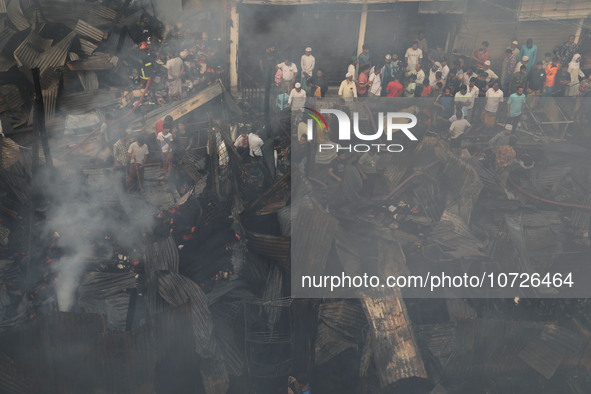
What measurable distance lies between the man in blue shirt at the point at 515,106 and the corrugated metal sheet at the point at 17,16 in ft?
35.7

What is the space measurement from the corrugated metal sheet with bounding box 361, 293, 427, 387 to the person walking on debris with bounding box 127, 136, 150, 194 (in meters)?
4.63

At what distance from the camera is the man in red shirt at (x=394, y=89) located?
1046cm

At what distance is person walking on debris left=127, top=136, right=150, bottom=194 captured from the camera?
840 cm

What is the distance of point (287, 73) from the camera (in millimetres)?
10812

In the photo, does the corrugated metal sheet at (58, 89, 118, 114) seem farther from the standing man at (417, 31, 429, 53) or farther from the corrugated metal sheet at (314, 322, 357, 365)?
the standing man at (417, 31, 429, 53)

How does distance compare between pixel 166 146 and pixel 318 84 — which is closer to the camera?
pixel 166 146

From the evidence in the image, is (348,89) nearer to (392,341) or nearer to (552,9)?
(392,341)

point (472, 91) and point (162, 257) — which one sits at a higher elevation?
point (472, 91)

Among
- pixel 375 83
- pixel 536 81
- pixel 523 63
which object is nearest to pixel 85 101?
pixel 375 83

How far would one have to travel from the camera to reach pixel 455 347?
6023 millimetres

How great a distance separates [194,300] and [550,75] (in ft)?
31.2

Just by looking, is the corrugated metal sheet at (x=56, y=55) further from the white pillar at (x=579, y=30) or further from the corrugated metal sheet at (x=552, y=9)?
the white pillar at (x=579, y=30)

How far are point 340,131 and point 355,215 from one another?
7.00 feet

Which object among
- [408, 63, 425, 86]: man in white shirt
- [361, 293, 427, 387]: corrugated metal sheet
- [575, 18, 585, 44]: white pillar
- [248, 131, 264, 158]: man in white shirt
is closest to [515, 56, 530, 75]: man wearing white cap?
[408, 63, 425, 86]: man in white shirt
